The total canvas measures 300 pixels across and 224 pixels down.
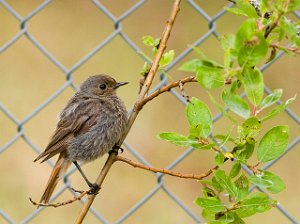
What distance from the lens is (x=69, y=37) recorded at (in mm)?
6738

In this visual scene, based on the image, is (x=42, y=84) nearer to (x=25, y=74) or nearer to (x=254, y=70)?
(x=25, y=74)

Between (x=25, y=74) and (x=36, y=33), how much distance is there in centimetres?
66

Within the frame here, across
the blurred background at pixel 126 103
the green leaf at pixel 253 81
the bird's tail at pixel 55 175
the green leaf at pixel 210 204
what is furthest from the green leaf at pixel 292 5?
the blurred background at pixel 126 103

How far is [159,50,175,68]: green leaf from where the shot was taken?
5.19 feet

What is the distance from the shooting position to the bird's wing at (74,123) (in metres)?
2.91

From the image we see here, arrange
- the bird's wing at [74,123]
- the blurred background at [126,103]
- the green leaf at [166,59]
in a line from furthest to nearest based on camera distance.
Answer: the blurred background at [126,103], the bird's wing at [74,123], the green leaf at [166,59]

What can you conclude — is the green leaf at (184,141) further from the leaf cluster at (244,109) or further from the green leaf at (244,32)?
the green leaf at (244,32)

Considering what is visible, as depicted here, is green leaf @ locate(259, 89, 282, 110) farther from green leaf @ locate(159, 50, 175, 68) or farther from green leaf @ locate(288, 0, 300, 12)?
green leaf @ locate(159, 50, 175, 68)

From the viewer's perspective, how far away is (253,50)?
1.08 meters

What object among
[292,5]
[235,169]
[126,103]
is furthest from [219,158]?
[126,103]

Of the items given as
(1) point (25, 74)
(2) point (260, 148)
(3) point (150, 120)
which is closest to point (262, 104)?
(2) point (260, 148)

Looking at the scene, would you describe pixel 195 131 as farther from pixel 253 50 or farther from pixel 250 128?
pixel 253 50

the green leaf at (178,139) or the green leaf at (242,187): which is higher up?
the green leaf at (178,139)

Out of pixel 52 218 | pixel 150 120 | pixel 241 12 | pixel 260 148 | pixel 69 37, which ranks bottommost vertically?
pixel 260 148
